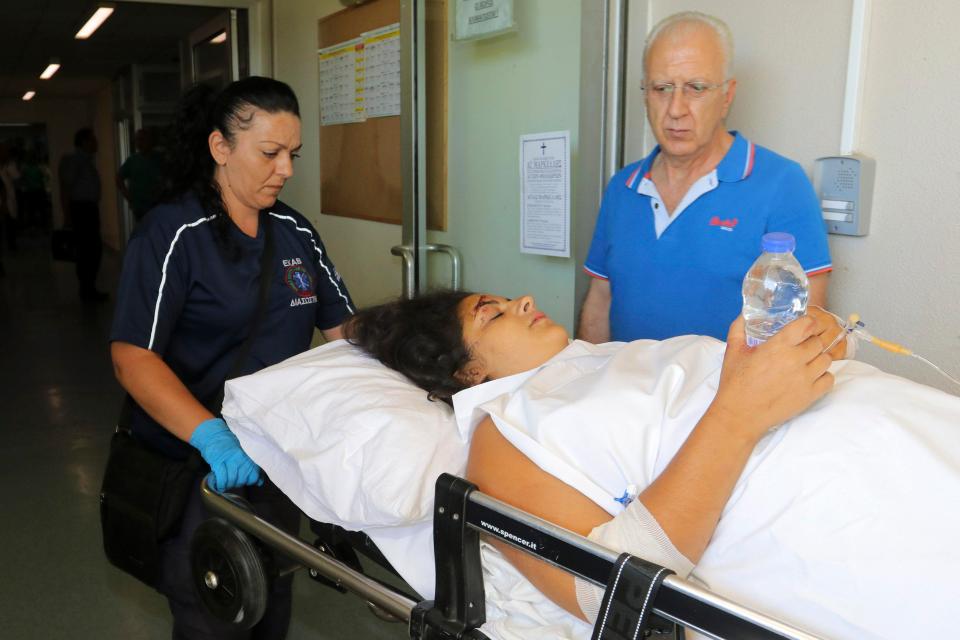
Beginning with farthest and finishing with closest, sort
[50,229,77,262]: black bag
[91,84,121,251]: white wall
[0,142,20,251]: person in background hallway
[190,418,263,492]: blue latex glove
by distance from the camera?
[0,142,20,251]: person in background hallway, [91,84,121,251]: white wall, [50,229,77,262]: black bag, [190,418,263,492]: blue latex glove

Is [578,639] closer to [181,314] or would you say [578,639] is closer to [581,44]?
[181,314]

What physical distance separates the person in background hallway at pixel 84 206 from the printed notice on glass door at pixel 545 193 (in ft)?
21.7

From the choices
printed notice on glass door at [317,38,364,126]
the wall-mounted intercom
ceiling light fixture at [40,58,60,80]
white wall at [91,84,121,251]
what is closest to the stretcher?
the wall-mounted intercom

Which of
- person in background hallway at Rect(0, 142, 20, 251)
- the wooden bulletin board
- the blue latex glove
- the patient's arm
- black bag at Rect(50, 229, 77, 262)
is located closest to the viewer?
the patient's arm

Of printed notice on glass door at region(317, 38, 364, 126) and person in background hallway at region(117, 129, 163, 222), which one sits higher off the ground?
printed notice on glass door at region(317, 38, 364, 126)

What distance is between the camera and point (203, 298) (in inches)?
73.5

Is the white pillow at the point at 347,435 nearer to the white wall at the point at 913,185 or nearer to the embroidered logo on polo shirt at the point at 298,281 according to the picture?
the embroidered logo on polo shirt at the point at 298,281

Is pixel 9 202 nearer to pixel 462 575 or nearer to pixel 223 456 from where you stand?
pixel 223 456

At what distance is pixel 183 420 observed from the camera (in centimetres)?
174

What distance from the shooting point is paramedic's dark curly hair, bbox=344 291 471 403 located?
1662 mm

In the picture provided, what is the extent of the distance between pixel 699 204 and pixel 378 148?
5.48 ft

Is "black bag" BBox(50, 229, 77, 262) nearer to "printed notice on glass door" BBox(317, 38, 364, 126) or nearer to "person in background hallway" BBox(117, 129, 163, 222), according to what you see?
"person in background hallway" BBox(117, 129, 163, 222)

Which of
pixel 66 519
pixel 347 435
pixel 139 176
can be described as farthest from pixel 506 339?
pixel 139 176

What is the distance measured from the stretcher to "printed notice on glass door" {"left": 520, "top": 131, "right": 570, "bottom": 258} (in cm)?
124
